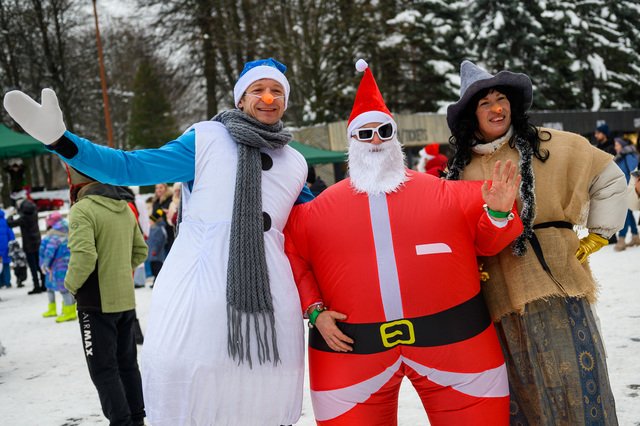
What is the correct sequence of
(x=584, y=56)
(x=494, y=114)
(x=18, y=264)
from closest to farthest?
(x=494, y=114)
(x=18, y=264)
(x=584, y=56)

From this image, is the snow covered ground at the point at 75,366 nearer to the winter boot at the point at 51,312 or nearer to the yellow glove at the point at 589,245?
the winter boot at the point at 51,312

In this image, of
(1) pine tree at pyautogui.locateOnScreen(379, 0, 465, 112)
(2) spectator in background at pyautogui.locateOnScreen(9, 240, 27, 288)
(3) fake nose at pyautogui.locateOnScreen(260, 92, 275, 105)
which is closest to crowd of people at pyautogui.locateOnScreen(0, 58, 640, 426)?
(3) fake nose at pyautogui.locateOnScreen(260, 92, 275, 105)

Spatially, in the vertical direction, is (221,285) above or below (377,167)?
below

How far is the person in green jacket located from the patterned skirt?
2.33 m

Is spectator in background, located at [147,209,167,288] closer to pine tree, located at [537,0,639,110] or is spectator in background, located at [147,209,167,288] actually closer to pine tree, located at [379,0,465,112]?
pine tree, located at [379,0,465,112]

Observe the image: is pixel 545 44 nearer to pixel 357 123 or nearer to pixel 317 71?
pixel 317 71

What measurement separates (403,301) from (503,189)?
0.58 metres

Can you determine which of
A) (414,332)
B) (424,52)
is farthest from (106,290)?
(424,52)

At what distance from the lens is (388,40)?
74.8 feet

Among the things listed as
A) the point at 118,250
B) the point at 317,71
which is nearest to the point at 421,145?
the point at 317,71

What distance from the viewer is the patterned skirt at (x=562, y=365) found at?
8.27 ft

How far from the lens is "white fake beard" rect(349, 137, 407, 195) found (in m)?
2.55

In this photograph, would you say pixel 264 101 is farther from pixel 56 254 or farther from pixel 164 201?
pixel 164 201

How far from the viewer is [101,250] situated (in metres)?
4.06
